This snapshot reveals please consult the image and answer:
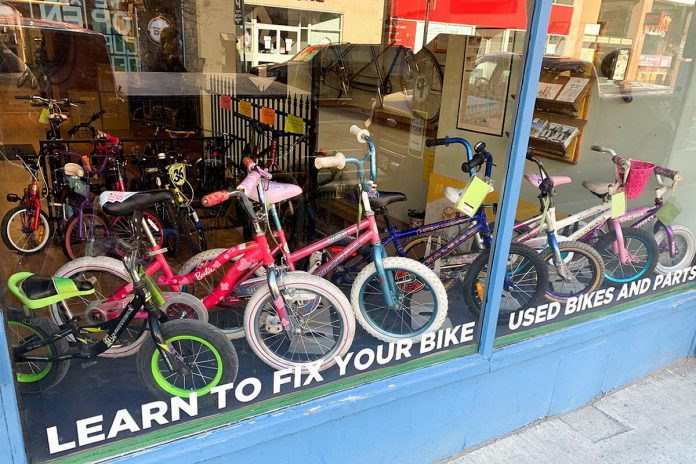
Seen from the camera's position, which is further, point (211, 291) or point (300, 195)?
point (300, 195)

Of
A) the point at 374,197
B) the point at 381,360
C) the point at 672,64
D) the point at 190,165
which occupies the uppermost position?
the point at 672,64

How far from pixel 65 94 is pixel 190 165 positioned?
7.58 feet

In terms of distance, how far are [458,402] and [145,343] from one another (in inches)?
56.8

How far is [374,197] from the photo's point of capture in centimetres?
260

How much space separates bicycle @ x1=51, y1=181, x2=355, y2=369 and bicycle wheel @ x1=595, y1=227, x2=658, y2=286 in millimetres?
1762

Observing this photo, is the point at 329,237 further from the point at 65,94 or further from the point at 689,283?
the point at 65,94

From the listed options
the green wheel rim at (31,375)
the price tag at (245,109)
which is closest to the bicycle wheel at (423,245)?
the green wheel rim at (31,375)

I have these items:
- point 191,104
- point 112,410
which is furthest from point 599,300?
point 191,104

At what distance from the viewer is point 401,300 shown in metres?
2.54

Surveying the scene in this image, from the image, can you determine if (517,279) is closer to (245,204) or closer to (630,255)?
(630,255)

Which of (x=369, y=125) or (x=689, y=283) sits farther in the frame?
(x=369, y=125)

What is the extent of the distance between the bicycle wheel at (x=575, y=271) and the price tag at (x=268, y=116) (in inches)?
117

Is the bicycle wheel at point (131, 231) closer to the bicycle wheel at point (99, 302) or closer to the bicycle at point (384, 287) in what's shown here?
the bicycle wheel at point (99, 302)

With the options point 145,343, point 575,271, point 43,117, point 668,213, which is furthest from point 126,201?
point 668,213
